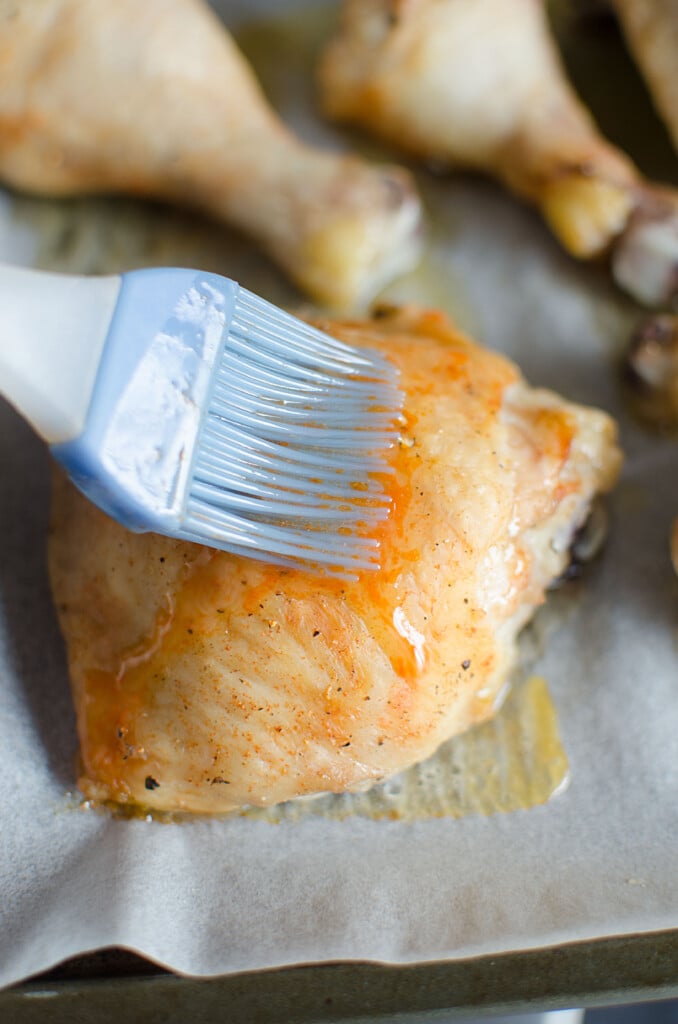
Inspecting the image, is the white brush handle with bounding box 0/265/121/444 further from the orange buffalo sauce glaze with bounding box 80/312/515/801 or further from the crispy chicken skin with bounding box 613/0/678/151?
the crispy chicken skin with bounding box 613/0/678/151

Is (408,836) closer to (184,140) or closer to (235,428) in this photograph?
(235,428)

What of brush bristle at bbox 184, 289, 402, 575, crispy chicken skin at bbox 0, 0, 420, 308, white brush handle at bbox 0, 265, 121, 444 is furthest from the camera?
crispy chicken skin at bbox 0, 0, 420, 308

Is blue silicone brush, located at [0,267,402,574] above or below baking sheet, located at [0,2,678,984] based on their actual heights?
above

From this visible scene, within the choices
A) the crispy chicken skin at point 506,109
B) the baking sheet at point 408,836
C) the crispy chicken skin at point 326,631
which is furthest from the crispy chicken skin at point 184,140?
the crispy chicken skin at point 326,631

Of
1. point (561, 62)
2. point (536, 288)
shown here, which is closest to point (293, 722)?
point (536, 288)

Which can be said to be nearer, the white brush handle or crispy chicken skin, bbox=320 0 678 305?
the white brush handle

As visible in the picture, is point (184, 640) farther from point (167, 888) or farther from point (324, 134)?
point (324, 134)

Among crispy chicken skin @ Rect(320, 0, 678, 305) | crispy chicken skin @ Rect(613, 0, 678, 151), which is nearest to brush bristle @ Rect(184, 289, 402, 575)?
crispy chicken skin @ Rect(320, 0, 678, 305)

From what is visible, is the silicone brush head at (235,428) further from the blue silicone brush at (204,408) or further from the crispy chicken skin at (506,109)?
the crispy chicken skin at (506,109)
